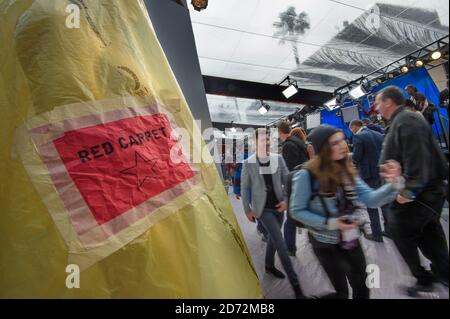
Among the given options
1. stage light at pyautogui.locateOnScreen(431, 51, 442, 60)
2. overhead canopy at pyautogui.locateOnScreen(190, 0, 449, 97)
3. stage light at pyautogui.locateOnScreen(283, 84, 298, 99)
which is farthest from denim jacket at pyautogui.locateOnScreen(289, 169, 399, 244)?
stage light at pyautogui.locateOnScreen(283, 84, 298, 99)

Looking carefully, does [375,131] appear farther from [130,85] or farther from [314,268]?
[130,85]

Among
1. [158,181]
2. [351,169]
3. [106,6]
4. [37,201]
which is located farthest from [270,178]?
[106,6]

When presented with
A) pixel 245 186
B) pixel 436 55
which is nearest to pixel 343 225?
pixel 436 55

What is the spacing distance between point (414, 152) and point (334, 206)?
0.81 ft

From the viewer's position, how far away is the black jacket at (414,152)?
43 centimetres

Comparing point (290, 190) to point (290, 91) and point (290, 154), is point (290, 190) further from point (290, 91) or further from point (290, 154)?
point (290, 91)

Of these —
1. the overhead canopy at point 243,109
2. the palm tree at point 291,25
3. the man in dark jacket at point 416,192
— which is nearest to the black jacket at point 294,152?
the man in dark jacket at point 416,192

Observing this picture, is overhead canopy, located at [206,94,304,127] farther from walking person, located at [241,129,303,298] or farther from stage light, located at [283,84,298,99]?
walking person, located at [241,129,303,298]

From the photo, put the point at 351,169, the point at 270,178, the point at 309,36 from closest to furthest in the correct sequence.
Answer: the point at 351,169, the point at 270,178, the point at 309,36

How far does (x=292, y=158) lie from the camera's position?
33.8 inches

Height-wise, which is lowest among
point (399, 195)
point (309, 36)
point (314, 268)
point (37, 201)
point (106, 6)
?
point (314, 268)

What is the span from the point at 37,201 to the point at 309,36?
3689 millimetres

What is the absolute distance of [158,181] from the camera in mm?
728

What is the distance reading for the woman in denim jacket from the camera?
575mm
